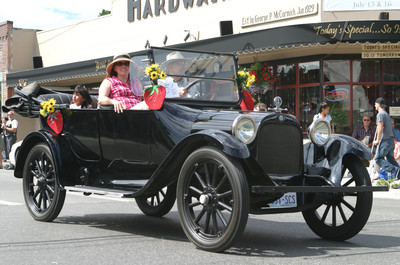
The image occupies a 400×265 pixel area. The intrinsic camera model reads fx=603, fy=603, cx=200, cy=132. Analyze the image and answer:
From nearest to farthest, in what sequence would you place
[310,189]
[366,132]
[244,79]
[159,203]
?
[310,189] → [244,79] → [159,203] → [366,132]

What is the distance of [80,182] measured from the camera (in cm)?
704

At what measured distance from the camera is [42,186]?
7.22m

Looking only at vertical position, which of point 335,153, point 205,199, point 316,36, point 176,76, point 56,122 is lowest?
point 205,199

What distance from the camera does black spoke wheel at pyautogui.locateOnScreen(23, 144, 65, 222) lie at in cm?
693

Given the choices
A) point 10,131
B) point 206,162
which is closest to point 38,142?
point 206,162

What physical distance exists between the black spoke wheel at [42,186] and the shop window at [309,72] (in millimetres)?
12231

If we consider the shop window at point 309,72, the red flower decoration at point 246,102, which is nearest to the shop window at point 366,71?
the shop window at point 309,72

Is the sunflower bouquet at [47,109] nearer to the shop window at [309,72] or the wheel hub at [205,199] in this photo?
the wheel hub at [205,199]

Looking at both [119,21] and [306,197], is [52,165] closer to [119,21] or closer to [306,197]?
[306,197]

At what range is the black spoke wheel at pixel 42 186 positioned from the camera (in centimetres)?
693

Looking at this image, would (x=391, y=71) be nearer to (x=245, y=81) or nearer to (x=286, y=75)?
(x=286, y=75)

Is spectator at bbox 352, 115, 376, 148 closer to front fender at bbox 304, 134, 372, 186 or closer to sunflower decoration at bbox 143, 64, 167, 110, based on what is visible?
front fender at bbox 304, 134, 372, 186

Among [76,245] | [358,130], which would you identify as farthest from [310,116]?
[76,245]

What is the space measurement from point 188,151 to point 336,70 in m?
13.5
